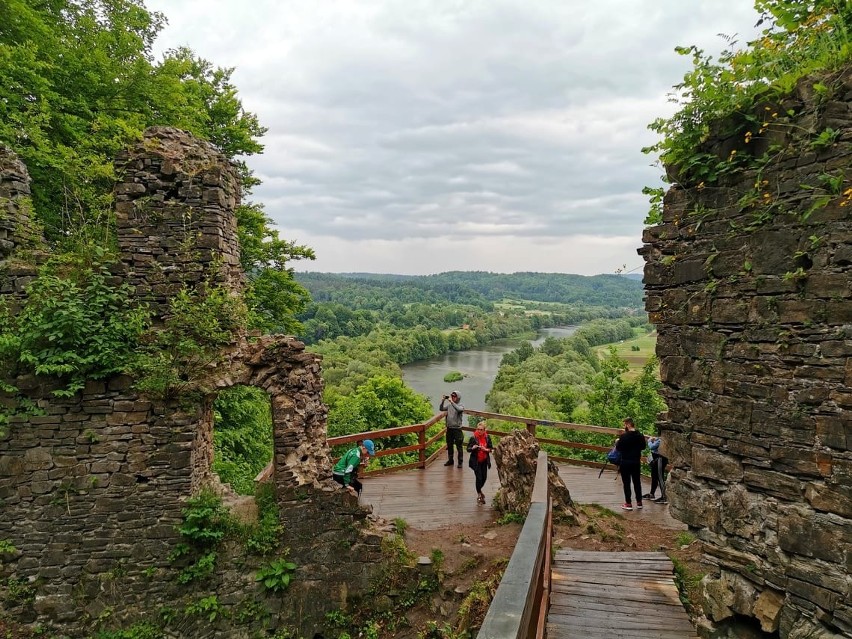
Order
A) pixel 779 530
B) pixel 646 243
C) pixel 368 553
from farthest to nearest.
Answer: pixel 368 553, pixel 646 243, pixel 779 530

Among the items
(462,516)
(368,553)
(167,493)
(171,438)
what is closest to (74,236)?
(171,438)

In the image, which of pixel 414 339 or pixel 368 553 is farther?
pixel 414 339

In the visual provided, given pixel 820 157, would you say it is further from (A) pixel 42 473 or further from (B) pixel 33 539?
(B) pixel 33 539

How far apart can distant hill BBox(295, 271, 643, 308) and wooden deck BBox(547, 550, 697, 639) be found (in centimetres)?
10357

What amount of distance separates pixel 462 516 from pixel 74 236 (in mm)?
6982

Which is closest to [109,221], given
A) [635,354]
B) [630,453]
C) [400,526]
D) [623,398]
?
[400,526]

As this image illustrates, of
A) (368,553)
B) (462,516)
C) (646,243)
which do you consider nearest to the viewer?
(646,243)

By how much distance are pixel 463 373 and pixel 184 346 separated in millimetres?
52150

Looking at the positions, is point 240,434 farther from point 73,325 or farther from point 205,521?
point 73,325

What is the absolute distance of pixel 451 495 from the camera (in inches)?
328

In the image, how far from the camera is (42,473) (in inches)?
231

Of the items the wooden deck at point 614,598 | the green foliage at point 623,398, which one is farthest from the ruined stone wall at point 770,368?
the green foliage at point 623,398

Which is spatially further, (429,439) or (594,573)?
(429,439)

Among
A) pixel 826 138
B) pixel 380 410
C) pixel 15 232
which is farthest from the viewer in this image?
pixel 380 410
